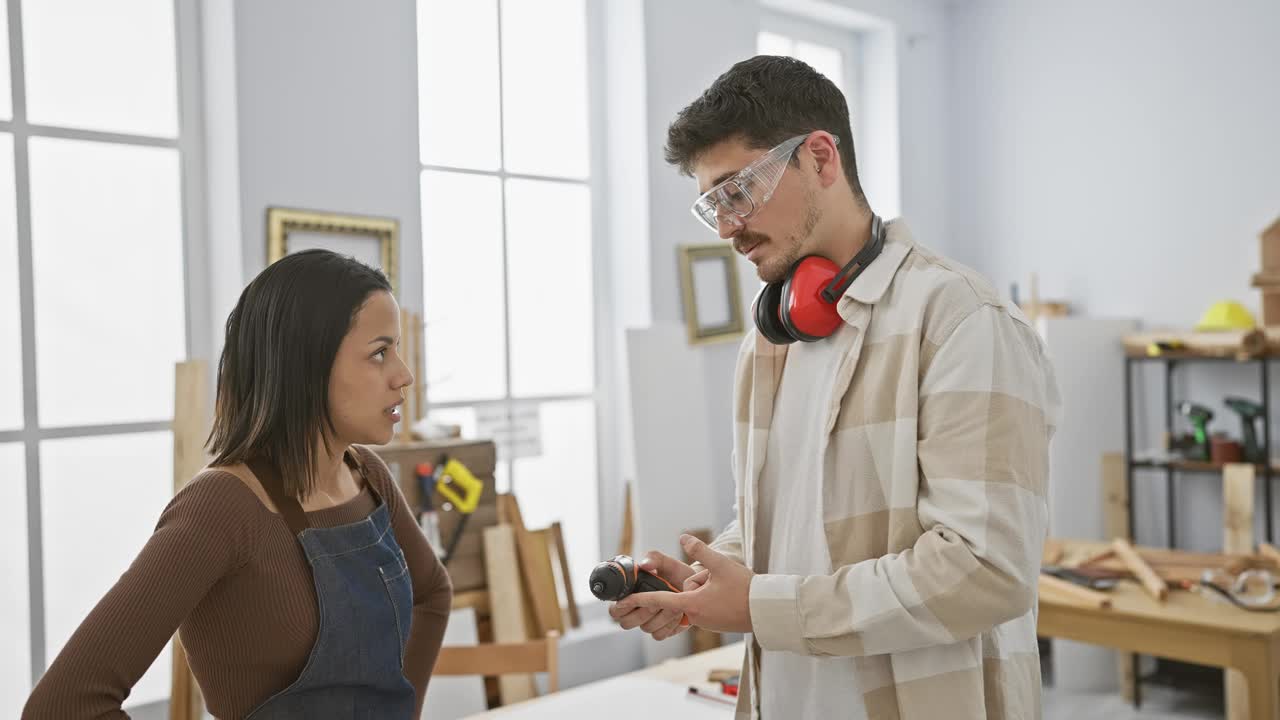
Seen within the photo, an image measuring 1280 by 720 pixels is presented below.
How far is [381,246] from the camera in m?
3.37

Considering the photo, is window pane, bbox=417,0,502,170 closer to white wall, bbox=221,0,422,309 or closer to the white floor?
white wall, bbox=221,0,422,309

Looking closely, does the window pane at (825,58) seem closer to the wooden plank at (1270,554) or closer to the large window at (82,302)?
the wooden plank at (1270,554)

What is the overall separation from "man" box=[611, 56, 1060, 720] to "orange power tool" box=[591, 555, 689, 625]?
23mm

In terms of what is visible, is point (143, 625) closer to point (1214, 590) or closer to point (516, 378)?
point (516, 378)

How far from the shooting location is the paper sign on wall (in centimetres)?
387

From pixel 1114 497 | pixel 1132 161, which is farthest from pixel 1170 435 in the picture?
pixel 1132 161

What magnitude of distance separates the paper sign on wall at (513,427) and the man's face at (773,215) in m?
2.46

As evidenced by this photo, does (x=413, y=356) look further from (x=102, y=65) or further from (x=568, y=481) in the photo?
(x=102, y=65)

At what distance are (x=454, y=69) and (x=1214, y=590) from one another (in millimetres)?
3046

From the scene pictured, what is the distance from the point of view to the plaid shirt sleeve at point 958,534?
4.16 ft

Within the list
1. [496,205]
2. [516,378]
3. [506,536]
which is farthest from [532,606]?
[496,205]

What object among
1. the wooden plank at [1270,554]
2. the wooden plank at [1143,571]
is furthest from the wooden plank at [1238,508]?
the wooden plank at [1143,571]

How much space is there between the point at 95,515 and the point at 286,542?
1899 millimetres

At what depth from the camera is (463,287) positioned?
3.86 metres
